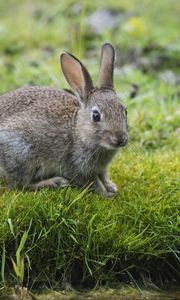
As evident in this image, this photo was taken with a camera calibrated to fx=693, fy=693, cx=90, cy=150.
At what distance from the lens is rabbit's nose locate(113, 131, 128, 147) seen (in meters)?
5.48

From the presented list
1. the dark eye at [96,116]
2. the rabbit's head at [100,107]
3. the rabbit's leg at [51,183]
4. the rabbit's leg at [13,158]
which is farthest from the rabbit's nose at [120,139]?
the rabbit's leg at [13,158]

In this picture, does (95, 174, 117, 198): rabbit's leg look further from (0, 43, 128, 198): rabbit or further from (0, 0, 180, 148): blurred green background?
(0, 0, 180, 148): blurred green background

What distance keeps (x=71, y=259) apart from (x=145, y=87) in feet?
13.7

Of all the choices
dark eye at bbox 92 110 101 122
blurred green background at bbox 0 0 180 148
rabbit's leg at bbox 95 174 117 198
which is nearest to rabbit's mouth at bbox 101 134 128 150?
dark eye at bbox 92 110 101 122

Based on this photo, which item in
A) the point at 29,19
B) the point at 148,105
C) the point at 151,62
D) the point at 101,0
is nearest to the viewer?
the point at 148,105

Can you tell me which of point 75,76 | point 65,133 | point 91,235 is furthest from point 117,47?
point 91,235

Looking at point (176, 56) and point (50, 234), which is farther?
point (176, 56)

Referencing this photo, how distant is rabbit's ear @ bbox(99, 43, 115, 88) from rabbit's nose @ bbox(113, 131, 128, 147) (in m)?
0.67

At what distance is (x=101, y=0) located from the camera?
12695 millimetres

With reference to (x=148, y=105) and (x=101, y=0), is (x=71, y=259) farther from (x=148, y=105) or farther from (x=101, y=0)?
(x=101, y=0)

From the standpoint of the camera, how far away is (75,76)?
6070 mm

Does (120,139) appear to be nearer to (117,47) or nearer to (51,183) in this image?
(51,183)

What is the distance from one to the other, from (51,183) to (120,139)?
28.0 inches

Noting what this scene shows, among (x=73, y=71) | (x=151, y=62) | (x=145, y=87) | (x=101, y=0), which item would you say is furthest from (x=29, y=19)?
(x=73, y=71)
